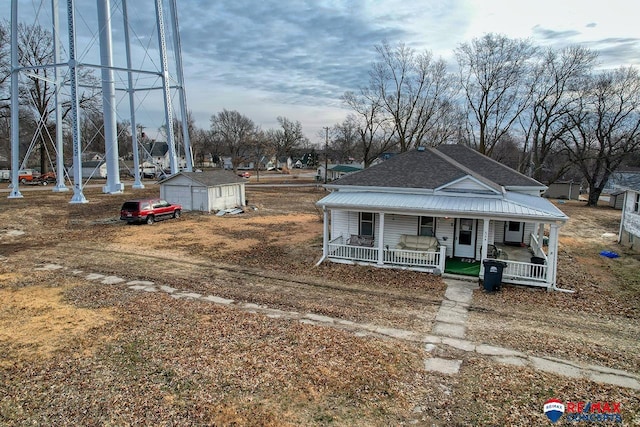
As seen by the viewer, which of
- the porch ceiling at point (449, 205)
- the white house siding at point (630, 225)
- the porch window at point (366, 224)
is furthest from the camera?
the white house siding at point (630, 225)

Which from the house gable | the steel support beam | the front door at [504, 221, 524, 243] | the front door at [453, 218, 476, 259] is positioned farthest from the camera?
the steel support beam

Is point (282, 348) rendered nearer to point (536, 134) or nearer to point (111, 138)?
point (111, 138)

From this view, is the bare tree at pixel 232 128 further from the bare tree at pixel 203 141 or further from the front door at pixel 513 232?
the front door at pixel 513 232

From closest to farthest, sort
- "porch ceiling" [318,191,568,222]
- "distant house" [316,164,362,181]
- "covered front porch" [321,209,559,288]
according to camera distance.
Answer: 1. "porch ceiling" [318,191,568,222]
2. "covered front porch" [321,209,559,288]
3. "distant house" [316,164,362,181]

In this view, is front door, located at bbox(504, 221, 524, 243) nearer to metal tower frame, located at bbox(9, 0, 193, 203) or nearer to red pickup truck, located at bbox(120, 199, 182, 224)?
red pickup truck, located at bbox(120, 199, 182, 224)

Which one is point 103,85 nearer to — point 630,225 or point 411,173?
point 411,173

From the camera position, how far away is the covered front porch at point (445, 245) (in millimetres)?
14164

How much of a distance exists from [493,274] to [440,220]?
4.09 meters

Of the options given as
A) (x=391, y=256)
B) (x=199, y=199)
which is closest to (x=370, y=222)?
(x=391, y=256)

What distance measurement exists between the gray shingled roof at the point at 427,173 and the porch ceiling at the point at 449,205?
90 centimetres

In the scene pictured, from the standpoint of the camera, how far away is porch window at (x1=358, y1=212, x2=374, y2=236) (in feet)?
59.5

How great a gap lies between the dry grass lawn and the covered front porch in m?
0.88

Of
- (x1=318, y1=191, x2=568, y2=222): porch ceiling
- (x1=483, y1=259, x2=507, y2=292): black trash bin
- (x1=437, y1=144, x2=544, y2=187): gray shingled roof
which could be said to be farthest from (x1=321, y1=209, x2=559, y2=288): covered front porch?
(x1=437, y1=144, x2=544, y2=187): gray shingled roof

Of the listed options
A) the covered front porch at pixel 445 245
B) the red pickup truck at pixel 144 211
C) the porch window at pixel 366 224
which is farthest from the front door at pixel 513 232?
the red pickup truck at pixel 144 211
